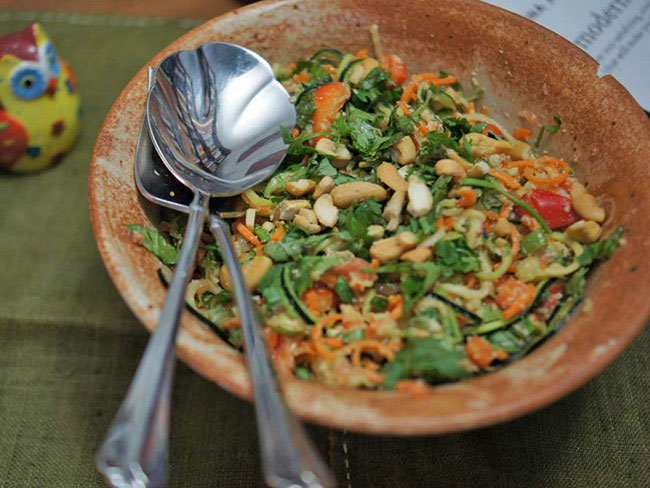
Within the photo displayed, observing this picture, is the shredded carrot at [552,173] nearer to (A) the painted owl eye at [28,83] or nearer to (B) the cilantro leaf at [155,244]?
(B) the cilantro leaf at [155,244]

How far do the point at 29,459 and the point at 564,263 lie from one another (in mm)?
1740

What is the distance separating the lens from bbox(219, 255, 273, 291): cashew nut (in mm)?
1584

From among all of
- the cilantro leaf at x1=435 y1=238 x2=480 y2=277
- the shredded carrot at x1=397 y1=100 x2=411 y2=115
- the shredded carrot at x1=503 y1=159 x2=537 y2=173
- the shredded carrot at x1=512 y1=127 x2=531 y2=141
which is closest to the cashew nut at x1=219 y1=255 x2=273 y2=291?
the cilantro leaf at x1=435 y1=238 x2=480 y2=277

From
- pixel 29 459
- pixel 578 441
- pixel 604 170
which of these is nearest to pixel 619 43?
pixel 604 170

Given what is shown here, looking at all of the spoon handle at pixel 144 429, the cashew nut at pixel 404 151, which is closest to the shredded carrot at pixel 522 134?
the cashew nut at pixel 404 151

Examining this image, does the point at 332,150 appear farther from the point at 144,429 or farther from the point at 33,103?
the point at 33,103

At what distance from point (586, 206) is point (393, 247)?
0.55 meters

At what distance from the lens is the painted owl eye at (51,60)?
7.98ft

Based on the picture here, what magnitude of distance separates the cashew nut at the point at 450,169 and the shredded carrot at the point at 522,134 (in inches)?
16.2

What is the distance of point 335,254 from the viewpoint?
1610 mm

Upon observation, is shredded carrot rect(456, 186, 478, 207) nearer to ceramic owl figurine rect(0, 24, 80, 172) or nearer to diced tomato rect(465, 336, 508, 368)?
diced tomato rect(465, 336, 508, 368)

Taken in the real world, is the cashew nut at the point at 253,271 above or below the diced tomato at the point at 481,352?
below

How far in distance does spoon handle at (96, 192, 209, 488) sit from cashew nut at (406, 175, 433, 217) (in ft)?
2.27

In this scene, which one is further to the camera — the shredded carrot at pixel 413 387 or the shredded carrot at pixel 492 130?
the shredded carrot at pixel 492 130
